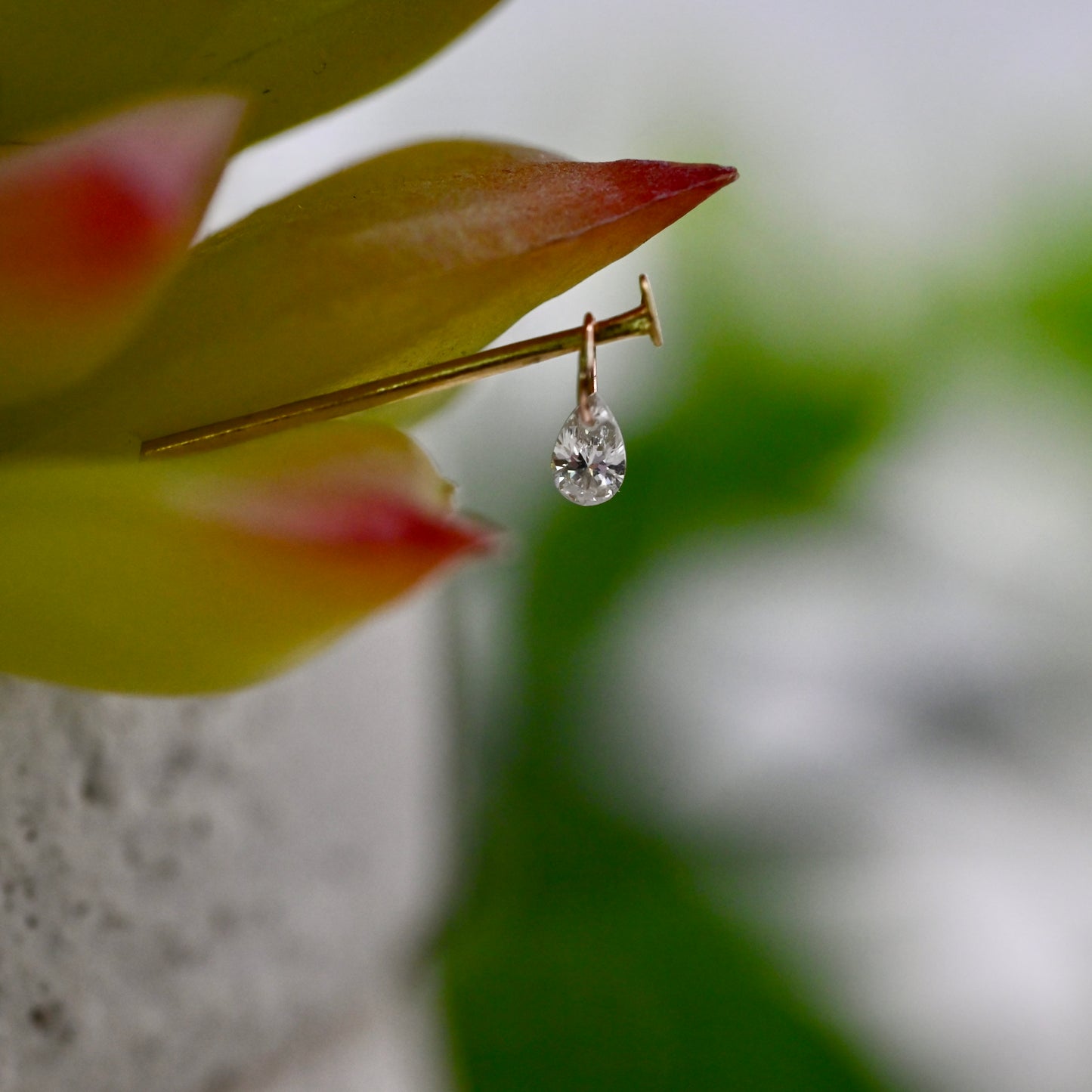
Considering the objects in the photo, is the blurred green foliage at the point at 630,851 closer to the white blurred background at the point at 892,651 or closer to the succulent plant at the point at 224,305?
the white blurred background at the point at 892,651

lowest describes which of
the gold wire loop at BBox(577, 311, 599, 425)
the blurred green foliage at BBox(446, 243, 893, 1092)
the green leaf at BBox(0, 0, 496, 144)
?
the blurred green foliage at BBox(446, 243, 893, 1092)

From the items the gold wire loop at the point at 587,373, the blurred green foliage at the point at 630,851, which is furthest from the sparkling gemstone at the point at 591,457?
the blurred green foliage at the point at 630,851

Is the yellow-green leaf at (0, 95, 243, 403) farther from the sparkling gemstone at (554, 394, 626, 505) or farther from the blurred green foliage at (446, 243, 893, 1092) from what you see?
the blurred green foliage at (446, 243, 893, 1092)

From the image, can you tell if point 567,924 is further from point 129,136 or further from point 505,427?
point 129,136

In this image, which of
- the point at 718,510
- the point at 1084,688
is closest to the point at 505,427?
the point at 718,510

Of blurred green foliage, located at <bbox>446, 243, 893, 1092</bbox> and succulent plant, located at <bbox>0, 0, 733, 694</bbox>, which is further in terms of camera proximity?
blurred green foliage, located at <bbox>446, 243, 893, 1092</bbox>

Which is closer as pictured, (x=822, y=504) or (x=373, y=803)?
(x=373, y=803)

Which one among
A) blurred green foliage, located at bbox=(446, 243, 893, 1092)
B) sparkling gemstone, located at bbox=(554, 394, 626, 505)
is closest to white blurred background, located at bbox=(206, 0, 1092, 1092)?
blurred green foliage, located at bbox=(446, 243, 893, 1092)
